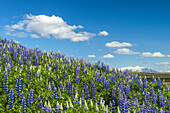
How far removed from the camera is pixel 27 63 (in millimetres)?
15891

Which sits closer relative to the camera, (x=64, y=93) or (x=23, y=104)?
(x=23, y=104)

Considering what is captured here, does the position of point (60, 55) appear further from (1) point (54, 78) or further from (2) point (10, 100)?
(2) point (10, 100)

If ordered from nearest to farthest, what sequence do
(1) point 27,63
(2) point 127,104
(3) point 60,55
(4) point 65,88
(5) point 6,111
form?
(5) point 6,111, (2) point 127,104, (4) point 65,88, (1) point 27,63, (3) point 60,55

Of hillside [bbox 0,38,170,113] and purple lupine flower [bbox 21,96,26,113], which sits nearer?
purple lupine flower [bbox 21,96,26,113]

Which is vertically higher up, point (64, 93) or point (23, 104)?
point (64, 93)

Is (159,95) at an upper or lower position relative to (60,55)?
lower

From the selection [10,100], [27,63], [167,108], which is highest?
[27,63]

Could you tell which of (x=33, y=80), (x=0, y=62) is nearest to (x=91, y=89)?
(x=33, y=80)

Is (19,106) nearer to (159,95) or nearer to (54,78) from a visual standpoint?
(54,78)

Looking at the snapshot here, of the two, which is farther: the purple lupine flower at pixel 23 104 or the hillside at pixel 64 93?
the hillside at pixel 64 93

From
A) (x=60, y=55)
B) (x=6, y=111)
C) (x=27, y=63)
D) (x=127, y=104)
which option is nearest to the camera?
(x=6, y=111)

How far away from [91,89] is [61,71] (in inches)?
131

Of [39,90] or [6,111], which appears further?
[39,90]

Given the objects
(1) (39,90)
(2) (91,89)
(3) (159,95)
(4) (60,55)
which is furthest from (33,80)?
(3) (159,95)
